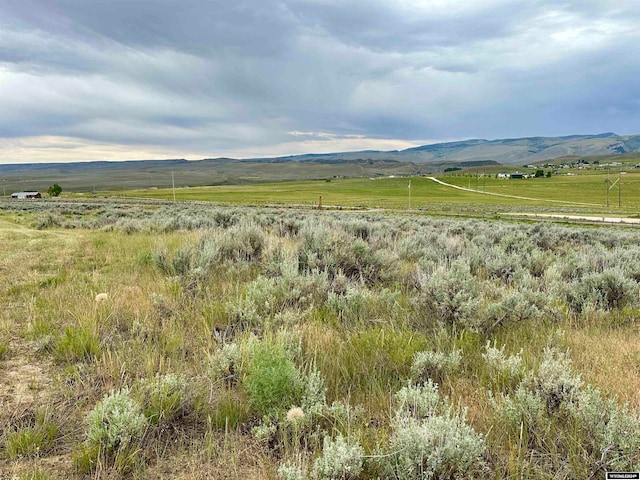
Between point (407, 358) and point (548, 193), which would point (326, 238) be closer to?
point (407, 358)

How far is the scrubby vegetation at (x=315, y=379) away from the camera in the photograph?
7.06 ft

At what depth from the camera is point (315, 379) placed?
9.43ft

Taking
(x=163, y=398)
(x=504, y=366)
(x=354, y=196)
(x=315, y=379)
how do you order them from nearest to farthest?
1. (x=163, y=398)
2. (x=315, y=379)
3. (x=504, y=366)
4. (x=354, y=196)

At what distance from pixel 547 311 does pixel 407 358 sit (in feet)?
7.60

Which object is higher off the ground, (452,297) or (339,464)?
(452,297)

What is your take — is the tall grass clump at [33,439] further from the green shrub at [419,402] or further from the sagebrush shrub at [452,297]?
the sagebrush shrub at [452,297]

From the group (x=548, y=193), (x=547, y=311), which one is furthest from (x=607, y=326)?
(x=548, y=193)

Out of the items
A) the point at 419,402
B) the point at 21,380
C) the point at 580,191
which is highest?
the point at 419,402

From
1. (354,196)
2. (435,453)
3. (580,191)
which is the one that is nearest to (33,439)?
(435,453)

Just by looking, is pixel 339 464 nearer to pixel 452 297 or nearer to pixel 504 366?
pixel 504 366

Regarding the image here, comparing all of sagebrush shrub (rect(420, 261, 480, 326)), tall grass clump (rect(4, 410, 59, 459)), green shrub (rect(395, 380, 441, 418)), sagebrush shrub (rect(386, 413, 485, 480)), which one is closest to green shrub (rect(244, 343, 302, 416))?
A: green shrub (rect(395, 380, 441, 418))

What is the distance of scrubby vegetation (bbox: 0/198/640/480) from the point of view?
2152 mm

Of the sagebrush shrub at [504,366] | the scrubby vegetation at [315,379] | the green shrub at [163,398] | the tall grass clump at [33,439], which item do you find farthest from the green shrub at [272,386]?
the sagebrush shrub at [504,366]

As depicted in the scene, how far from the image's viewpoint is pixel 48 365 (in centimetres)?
334
